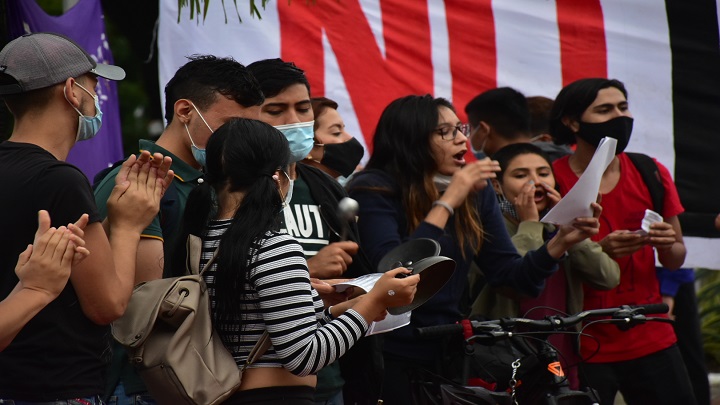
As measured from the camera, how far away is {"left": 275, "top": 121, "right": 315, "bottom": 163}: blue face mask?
13.6 feet

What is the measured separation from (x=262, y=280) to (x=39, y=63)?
0.94 metres

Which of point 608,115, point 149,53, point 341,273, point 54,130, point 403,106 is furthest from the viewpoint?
point 149,53

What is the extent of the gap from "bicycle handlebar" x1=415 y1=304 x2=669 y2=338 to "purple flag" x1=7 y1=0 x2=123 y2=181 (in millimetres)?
2578

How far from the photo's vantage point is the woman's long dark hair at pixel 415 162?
470 cm

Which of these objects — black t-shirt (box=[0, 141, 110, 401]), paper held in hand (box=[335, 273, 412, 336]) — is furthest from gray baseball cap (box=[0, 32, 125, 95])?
paper held in hand (box=[335, 273, 412, 336])

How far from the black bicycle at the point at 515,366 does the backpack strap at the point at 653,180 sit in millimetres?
1373

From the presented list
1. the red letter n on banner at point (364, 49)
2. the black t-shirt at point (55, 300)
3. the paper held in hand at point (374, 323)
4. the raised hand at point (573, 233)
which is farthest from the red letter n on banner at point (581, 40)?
the black t-shirt at point (55, 300)

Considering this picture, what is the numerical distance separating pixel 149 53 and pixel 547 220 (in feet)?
10.6

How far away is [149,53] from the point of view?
22.9 ft

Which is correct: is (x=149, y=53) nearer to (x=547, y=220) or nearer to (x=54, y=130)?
(x=547, y=220)

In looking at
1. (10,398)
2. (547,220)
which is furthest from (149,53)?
(10,398)

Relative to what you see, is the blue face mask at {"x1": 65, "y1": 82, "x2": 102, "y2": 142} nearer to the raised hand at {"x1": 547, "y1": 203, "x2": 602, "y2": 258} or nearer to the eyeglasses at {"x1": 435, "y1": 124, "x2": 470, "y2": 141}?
the eyeglasses at {"x1": 435, "y1": 124, "x2": 470, "y2": 141}

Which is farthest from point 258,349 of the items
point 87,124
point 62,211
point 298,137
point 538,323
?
point 538,323

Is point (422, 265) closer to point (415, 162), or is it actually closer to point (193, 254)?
point (193, 254)
